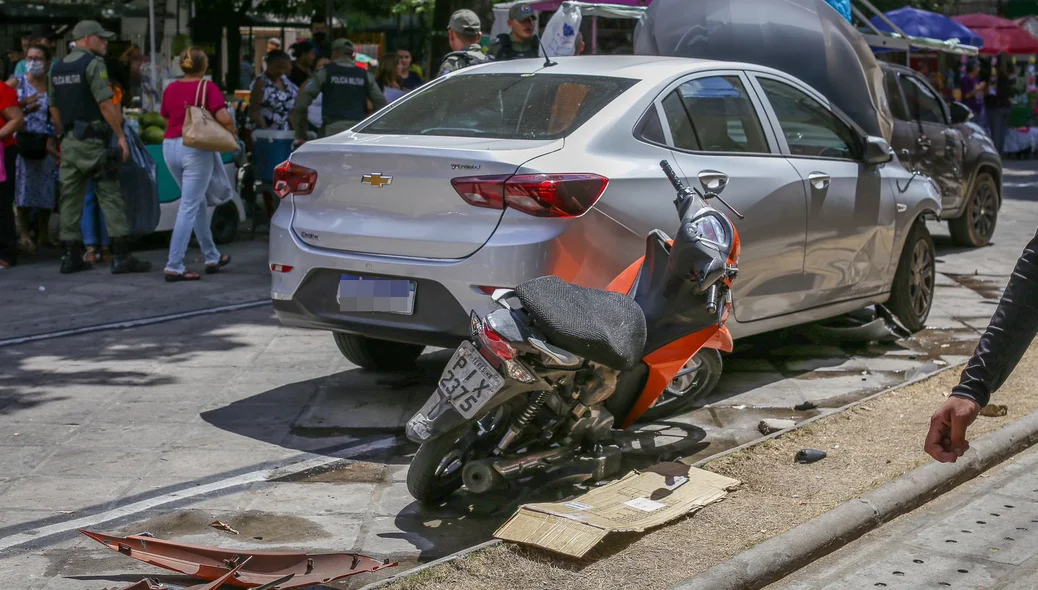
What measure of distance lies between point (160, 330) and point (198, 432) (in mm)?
2485

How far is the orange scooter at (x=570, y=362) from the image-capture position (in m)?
4.51

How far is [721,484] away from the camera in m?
4.91

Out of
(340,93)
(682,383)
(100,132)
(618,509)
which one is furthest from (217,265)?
(618,509)

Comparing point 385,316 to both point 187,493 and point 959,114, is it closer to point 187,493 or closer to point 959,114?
point 187,493

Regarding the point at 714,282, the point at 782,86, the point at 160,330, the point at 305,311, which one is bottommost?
the point at 160,330

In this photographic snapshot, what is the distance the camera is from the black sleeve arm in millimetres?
2689

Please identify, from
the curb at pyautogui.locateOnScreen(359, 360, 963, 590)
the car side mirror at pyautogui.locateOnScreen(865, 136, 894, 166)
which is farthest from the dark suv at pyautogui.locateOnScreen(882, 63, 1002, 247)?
the curb at pyautogui.locateOnScreen(359, 360, 963, 590)

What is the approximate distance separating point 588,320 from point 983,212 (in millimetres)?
9772

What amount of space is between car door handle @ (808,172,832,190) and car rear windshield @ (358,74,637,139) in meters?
1.28

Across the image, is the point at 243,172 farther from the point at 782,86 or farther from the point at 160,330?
the point at 782,86

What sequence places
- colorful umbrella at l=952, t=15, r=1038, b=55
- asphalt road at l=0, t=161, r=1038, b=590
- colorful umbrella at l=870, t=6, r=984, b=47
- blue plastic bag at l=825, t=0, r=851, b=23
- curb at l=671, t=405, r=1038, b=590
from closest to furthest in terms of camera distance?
curb at l=671, t=405, r=1038, b=590 < asphalt road at l=0, t=161, r=1038, b=590 < blue plastic bag at l=825, t=0, r=851, b=23 < colorful umbrella at l=870, t=6, r=984, b=47 < colorful umbrella at l=952, t=15, r=1038, b=55

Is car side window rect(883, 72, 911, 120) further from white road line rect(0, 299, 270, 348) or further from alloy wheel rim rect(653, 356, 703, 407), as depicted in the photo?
alloy wheel rim rect(653, 356, 703, 407)

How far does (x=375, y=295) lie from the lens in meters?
5.79

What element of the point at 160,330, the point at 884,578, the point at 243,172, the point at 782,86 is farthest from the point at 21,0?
the point at 884,578
